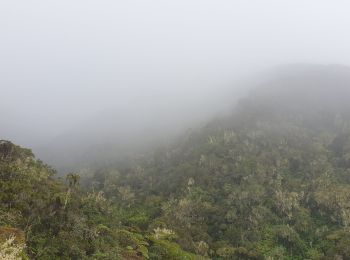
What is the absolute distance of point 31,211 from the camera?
5106cm

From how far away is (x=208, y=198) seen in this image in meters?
110

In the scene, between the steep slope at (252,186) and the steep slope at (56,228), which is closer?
the steep slope at (56,228)

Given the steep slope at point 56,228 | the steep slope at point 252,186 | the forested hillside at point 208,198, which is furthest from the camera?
the steep slope at point 252,186

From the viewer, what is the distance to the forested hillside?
166 ft

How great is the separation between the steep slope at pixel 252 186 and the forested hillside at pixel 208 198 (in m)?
0.30

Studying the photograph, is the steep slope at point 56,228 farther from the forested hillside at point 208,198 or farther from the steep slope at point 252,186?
the steep slope at point 252,186

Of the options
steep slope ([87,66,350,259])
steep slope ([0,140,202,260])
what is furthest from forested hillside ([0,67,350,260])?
steep slope ([87,66,350,259])

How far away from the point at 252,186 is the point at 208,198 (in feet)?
38.9

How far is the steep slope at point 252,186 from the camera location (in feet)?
282

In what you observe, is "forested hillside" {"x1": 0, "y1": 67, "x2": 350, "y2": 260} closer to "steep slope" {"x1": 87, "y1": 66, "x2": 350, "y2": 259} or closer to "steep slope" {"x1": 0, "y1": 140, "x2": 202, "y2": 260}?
"steep slope" {"x1": 0, "y1": 140, "x2": 202, "y2": 260}

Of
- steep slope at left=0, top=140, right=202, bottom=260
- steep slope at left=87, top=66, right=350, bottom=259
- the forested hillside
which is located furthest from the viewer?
steep slope at left=87, top=66, right=350, bottom=259

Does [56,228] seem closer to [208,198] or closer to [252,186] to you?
[208,198]

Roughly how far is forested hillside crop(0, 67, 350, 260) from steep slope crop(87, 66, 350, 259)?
0.98ft

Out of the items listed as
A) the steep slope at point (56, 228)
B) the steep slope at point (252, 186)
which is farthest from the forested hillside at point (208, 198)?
the steep slope at point (252, 186)
